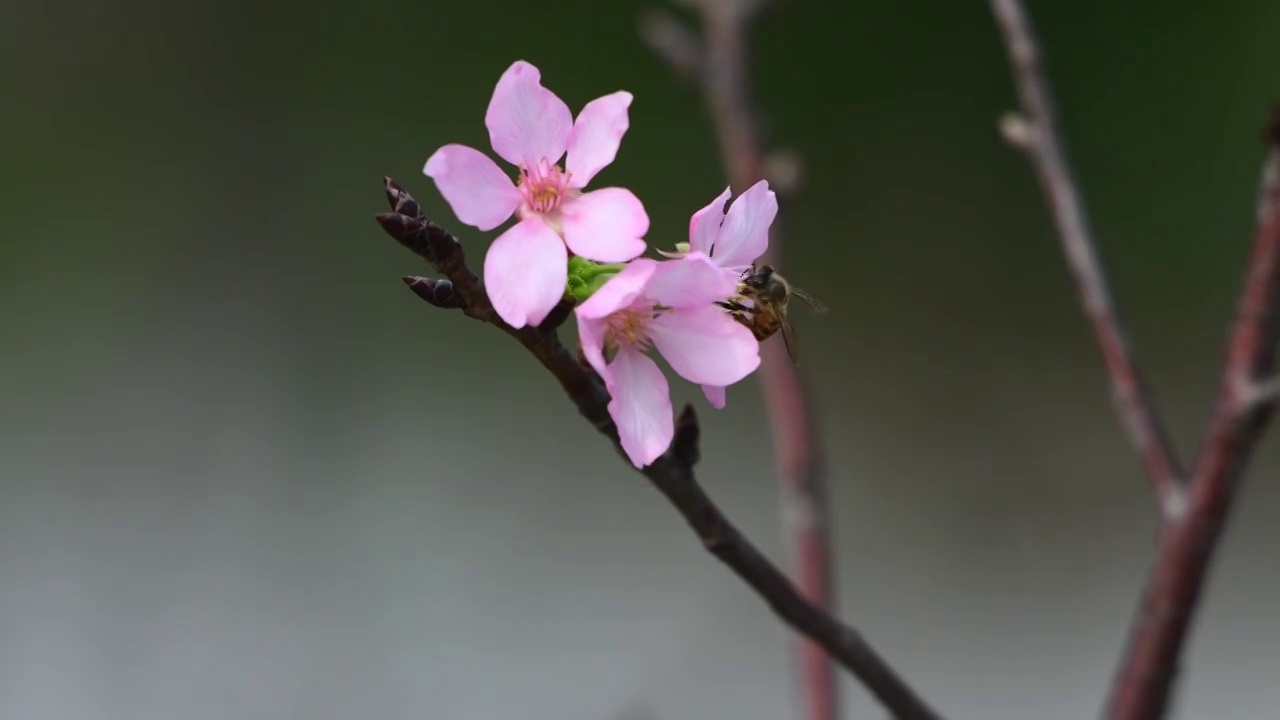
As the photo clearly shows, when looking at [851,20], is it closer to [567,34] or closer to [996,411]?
[567,34]

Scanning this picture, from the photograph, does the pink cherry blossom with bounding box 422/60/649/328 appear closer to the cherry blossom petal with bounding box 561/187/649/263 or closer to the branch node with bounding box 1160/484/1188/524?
the cherry blossom petal with bounding box 561/187/649/263

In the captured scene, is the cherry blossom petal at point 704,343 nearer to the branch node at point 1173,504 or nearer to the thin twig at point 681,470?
the thin twig at point 681,470

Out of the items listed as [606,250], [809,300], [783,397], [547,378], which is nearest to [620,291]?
[606,250]

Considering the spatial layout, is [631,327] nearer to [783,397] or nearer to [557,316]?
[557,316]

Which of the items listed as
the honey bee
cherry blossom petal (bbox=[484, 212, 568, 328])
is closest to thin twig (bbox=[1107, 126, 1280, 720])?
the honey bee

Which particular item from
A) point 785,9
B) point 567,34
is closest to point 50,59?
point 567,34

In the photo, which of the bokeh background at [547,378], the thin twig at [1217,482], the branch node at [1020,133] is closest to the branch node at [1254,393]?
the thin twig at [1217,482]
